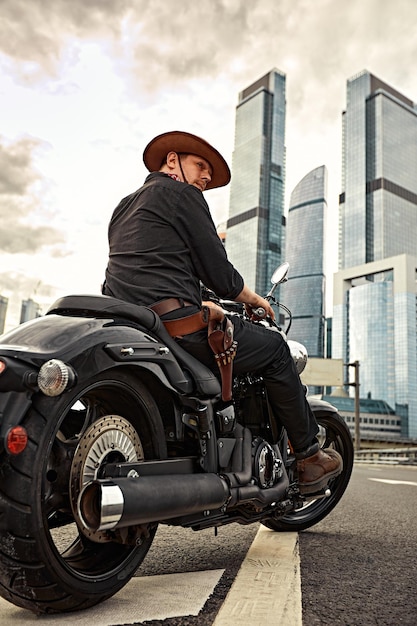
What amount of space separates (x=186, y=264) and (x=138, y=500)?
3.94 feet

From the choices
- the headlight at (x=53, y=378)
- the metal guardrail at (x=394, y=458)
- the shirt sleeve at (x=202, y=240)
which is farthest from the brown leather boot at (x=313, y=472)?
the metal guardrail at (x=394, y=458)

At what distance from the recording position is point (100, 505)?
1885mm

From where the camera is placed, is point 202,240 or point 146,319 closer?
point 146,319

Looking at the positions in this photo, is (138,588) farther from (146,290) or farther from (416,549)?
(416,549)

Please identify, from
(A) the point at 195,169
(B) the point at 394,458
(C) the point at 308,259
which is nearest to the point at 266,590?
(A) the point at 195,169

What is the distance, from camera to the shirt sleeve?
2.79 metres

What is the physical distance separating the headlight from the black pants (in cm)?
84

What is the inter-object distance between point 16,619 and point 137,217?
1.71 metres

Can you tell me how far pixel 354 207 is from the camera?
151m

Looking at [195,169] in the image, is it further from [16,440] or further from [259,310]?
[16,440]

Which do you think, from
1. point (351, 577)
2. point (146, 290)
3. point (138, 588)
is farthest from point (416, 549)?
point (146, 290)

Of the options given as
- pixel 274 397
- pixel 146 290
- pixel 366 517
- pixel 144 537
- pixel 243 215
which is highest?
pixel 243 215

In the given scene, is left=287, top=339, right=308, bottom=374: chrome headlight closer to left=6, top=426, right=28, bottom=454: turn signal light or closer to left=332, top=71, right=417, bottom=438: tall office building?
left=6, top=426, right=28, bottom=454: turn signal light

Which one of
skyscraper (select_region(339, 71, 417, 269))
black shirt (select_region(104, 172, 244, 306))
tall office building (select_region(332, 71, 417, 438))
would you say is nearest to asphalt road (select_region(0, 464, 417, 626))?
black shirt (select_region(104, 172, 244, 306))
